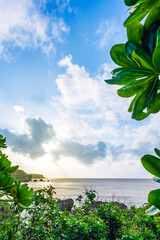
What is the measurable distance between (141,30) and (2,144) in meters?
1.12

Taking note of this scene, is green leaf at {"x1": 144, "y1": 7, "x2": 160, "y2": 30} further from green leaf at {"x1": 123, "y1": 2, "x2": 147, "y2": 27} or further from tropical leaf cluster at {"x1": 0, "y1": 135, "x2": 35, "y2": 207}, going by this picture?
tropical leaf cluster at {"x1": 0, "y1": 135, "x2": 35, "y2": 207}

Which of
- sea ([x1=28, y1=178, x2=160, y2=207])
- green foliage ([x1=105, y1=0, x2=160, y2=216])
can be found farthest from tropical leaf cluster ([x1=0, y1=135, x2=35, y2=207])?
sea ([x1=28, y1=178, x2=160, y2=207])

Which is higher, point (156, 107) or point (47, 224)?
point (156, 107)

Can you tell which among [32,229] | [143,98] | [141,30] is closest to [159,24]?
[141,30]

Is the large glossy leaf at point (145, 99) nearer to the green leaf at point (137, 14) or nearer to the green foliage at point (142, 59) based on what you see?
the green foliage at point (142, 59)

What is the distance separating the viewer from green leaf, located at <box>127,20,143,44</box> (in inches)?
18.7

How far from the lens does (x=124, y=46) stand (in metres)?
0.50

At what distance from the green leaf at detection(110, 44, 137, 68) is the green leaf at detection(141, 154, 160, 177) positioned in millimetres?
301

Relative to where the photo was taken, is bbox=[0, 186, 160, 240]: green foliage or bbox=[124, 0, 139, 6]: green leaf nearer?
bbox=[124, 0, 139, 6]: green leaf

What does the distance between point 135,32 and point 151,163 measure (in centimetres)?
40

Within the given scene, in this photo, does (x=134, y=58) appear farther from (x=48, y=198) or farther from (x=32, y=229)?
(x=48, y=198)

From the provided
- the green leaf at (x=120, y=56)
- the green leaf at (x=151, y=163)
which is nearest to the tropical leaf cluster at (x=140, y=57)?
the green leaf at (x=120, y=56)

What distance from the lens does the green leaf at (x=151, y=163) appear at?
42 centimetres

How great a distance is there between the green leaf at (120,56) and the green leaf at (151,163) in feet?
0.99
